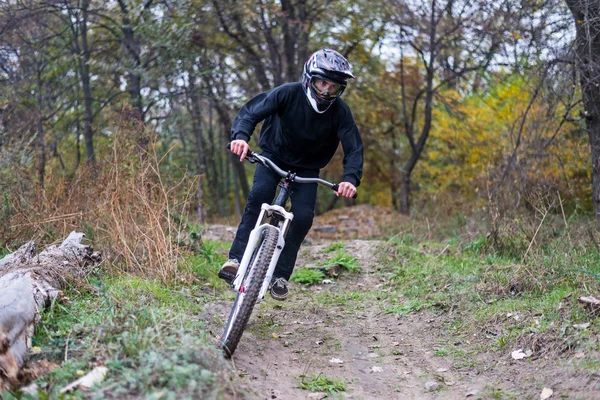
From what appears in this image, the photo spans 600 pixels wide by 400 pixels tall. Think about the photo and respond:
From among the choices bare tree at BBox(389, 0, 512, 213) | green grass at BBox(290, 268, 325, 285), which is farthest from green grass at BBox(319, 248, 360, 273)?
bare tree at BBox(389, 0, 512, 213)

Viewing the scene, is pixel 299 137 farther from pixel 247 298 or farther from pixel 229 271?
pixel 247 298

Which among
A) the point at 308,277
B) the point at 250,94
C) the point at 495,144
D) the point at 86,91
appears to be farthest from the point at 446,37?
the point at 308,277

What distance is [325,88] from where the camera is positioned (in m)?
5.39

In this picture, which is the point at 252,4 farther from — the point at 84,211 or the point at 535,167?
the point at 84,211

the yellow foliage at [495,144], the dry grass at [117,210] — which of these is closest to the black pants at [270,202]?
the dry grass at [117,210]

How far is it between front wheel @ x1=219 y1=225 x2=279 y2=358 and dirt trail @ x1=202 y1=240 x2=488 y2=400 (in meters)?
0.20

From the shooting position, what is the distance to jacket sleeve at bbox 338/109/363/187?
5.49 metres

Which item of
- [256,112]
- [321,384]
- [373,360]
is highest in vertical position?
[256,112]

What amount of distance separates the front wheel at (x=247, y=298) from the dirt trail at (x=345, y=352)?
20cm

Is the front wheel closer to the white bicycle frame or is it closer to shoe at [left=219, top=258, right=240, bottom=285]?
the white bicycle frame

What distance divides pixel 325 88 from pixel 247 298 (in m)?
1.92

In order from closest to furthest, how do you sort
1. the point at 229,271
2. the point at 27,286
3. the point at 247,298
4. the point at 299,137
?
the point at 27,286 < the point at 247,298 < the point at 229,271 < the point at 299,137

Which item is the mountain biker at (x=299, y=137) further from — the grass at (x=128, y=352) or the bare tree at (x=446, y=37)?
the bare tree at (x=446, y=37)

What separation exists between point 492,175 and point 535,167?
850 mm
